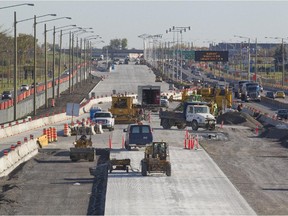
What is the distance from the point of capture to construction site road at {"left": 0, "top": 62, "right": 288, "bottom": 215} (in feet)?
117

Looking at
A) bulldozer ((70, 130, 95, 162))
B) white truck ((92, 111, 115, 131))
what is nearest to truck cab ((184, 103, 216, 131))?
white truck ((92, 111, 115, 131))

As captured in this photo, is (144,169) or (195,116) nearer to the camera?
(144,169)

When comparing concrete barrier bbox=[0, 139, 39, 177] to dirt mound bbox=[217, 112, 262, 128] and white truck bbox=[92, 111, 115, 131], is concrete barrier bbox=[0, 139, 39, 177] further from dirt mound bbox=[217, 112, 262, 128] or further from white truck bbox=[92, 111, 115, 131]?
dirt mound bbox=[217, 112, 262, 128]

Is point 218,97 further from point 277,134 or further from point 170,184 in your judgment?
point 170,184

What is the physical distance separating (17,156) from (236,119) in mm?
41810

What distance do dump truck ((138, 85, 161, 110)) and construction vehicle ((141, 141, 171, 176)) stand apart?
139 feet

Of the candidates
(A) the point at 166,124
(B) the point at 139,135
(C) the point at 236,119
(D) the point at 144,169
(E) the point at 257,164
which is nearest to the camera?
(D) the point at 144,169

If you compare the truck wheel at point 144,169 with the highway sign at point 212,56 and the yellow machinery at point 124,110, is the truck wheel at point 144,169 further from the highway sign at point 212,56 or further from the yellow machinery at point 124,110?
the highway sign at point 212,56

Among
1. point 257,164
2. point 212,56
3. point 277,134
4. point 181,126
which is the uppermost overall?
point 212,56

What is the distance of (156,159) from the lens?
4369 cm

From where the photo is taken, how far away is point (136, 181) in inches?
1668

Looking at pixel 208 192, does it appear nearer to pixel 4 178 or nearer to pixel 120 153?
pixel 4 178

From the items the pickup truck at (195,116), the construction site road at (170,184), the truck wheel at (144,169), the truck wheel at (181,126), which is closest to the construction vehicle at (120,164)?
the construction site road at (170,184)

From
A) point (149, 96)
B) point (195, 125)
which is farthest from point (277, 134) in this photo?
point (149, 96)
